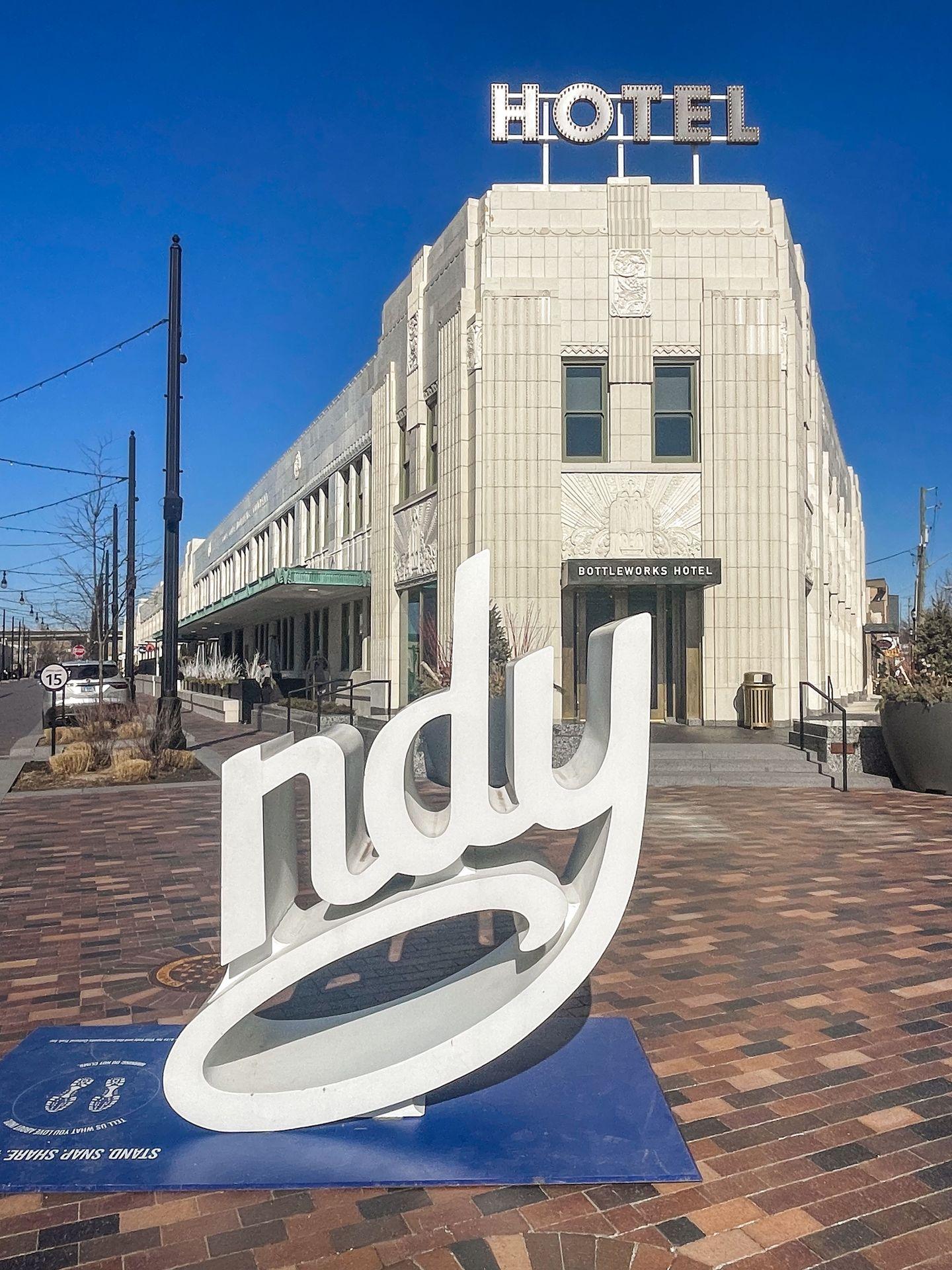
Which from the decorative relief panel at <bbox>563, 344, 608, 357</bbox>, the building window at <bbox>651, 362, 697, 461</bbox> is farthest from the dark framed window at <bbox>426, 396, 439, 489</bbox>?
the building window at <bbox>651, 362, 697, 461</bbox>

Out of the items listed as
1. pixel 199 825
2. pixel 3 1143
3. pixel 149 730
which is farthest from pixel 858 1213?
pixel 149 730

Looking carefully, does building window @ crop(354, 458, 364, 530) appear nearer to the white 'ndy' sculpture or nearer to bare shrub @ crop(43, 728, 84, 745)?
bare shrub @ crop(43, 728, 84, 745)

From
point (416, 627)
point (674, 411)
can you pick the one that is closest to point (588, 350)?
point (674, 411)

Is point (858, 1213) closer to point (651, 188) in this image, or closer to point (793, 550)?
point (793, 550)

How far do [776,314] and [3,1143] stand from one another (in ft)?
62.9

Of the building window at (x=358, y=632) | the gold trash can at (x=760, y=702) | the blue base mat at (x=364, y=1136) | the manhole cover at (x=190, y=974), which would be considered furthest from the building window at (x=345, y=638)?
the blue base mat at (x=364, y=1136)

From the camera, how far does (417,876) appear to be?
13.5 ft

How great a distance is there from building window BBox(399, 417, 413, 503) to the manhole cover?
63.2ft

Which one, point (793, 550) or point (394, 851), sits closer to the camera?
point (394, 851)

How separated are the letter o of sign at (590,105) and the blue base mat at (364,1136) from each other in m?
20.1

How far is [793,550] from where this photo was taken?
19625mm

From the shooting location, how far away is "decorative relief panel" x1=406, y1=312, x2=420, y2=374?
23547 mm

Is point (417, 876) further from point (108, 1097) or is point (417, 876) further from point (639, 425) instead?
point (639, 425)

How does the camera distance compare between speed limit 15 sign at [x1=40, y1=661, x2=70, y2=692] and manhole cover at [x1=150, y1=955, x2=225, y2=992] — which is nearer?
manhole cover at [x1=150, y1=955, x2=225, y2=992]
